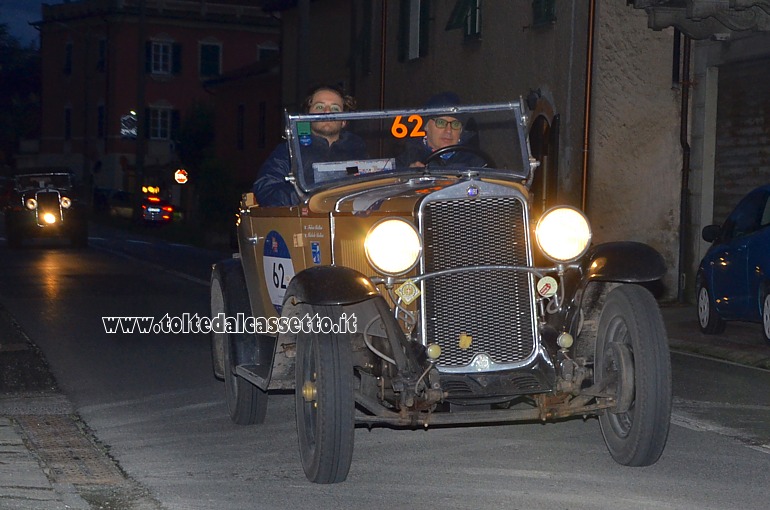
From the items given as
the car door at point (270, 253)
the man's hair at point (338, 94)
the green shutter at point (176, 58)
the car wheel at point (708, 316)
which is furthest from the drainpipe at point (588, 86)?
the green shutter at point (176, 58)

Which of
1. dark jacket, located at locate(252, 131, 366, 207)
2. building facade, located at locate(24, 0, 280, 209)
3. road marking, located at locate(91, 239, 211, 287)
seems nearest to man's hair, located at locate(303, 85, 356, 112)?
dark jacket, located at locate(252, 131, 366, 207)

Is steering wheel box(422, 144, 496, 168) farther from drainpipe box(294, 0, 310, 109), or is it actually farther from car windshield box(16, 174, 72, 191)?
car windshield box(16, 174, 72, 191)

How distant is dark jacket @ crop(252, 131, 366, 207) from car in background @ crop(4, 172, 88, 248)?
2101cm

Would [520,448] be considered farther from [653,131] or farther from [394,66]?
[394,66]

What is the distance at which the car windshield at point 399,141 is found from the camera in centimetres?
738

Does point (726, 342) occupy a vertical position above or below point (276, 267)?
below

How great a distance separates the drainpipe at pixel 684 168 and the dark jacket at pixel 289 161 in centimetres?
1074

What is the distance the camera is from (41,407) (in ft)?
27.9

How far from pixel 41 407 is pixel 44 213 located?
20133 mm

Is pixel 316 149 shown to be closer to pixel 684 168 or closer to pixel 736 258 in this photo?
pixel 736 258

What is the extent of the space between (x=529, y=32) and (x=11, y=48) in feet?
270

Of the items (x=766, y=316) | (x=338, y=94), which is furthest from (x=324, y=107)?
(x=766, y=316)

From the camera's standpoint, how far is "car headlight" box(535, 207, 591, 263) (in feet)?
21.0

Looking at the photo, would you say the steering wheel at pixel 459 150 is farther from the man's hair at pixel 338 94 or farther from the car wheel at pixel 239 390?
the car wheel at pixel 239 390
